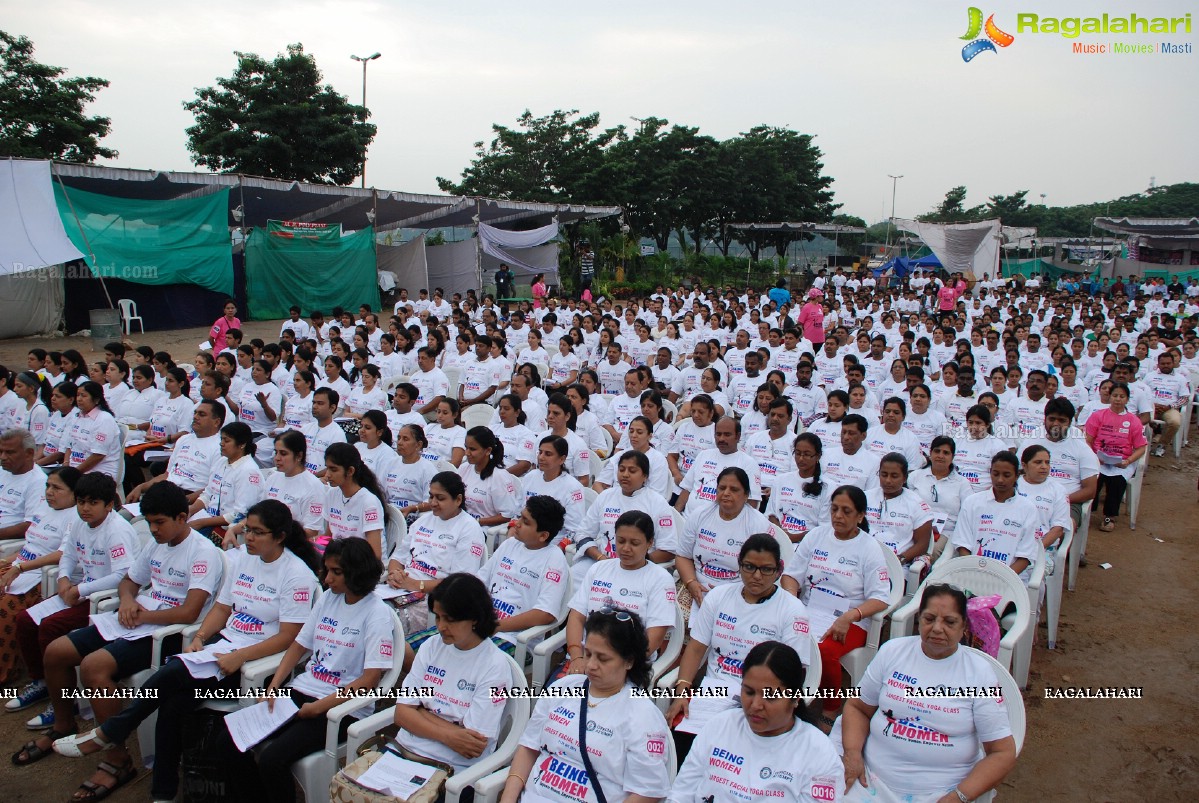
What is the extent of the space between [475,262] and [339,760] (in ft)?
63.4

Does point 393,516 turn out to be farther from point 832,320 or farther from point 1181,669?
point 832,320

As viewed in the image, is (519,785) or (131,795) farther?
(131,795)

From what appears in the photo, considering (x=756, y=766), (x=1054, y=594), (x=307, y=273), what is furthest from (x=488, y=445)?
(x=307, y=273)

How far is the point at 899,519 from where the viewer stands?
4.66 meters

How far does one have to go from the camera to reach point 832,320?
14328mm

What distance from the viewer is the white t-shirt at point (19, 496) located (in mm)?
4922

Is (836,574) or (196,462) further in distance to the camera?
(196,462)

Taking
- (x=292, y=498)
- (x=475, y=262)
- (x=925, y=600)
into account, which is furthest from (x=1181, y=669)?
(x=475, y=262)

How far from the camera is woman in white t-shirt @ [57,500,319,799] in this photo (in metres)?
3.34

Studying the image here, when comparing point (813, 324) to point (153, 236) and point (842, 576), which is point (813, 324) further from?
point (153, 236)

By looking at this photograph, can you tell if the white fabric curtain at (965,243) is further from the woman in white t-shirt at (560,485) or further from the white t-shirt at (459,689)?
the white t-shirt at (459,689)

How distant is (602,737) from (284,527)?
1871 mm

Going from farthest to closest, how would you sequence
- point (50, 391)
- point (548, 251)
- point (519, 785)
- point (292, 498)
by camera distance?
point (548, 251) → point (50, 391) → point (292, 498) → point (519, 785)

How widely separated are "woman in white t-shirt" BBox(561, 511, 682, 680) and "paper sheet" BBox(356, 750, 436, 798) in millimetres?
826
